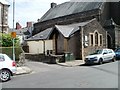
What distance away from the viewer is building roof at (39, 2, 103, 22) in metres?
45.7

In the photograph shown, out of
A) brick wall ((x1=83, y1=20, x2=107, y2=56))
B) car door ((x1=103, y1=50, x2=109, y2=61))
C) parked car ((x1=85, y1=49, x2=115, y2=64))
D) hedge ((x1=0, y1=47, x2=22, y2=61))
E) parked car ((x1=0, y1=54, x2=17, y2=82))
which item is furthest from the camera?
brick wall ((x1=83, y1=20, x2=107, y2=56))

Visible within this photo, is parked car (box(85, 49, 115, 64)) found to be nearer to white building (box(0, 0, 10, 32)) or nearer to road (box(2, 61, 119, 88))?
road (box(2, 61, 119, 88))

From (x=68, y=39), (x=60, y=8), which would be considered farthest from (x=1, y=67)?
(x=60, y=8)

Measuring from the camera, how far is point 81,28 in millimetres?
31391

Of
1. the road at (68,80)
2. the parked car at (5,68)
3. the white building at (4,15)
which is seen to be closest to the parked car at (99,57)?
the road at (68,80)

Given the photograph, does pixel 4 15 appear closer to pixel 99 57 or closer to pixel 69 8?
pixel 99 57

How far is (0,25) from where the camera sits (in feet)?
107

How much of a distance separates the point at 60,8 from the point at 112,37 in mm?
21214

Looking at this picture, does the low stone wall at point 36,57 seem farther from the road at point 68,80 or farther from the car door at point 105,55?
the road at point 68,80

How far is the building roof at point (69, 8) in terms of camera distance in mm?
45659

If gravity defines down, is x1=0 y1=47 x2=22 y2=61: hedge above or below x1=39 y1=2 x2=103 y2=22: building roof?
below

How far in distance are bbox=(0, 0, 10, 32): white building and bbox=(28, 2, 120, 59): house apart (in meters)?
6.00

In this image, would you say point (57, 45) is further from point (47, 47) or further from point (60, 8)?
point (60, 8)

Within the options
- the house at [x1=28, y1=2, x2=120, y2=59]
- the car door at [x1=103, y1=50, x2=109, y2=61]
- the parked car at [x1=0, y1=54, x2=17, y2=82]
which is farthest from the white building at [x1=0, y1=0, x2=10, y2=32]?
the parked car at [x1=0, y1=54, x2=17, y2=82]
